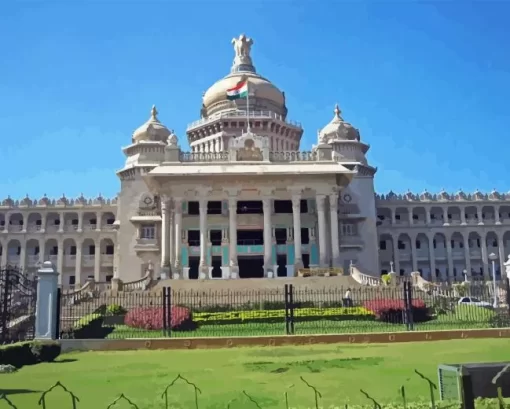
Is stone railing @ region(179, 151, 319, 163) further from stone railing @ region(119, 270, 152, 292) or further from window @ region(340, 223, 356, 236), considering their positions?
stone railing @ region(119, 270, 152, 292)

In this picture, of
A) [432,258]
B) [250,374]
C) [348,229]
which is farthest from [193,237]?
[250,374]

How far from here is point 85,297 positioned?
30.7 m

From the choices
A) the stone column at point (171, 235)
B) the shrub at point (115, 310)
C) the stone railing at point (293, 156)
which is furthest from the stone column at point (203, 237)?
the shrub at point (115, 310)

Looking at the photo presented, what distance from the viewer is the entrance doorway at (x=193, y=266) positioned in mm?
44438

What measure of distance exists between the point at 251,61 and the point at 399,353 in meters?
51.2

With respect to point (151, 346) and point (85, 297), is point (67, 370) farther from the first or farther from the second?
point (85, 297)

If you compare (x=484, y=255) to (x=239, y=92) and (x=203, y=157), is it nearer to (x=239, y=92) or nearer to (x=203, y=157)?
(x=239, y=92)

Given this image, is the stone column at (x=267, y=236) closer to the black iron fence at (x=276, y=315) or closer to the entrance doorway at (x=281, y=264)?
the entrance doorway at (x=281, y=264)

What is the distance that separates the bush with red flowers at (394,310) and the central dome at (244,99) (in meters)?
34.7

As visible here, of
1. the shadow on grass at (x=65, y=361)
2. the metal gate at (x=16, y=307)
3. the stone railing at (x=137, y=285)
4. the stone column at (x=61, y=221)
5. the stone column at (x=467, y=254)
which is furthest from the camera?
the stone column at (x=467, y=254)

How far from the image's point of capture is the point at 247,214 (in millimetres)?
45250

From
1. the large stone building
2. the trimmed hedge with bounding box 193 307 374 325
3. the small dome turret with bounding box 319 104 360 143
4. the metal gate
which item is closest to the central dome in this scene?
the large stone building

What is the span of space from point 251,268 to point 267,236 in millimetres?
4322

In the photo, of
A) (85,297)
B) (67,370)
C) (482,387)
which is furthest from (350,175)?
(482,387)
